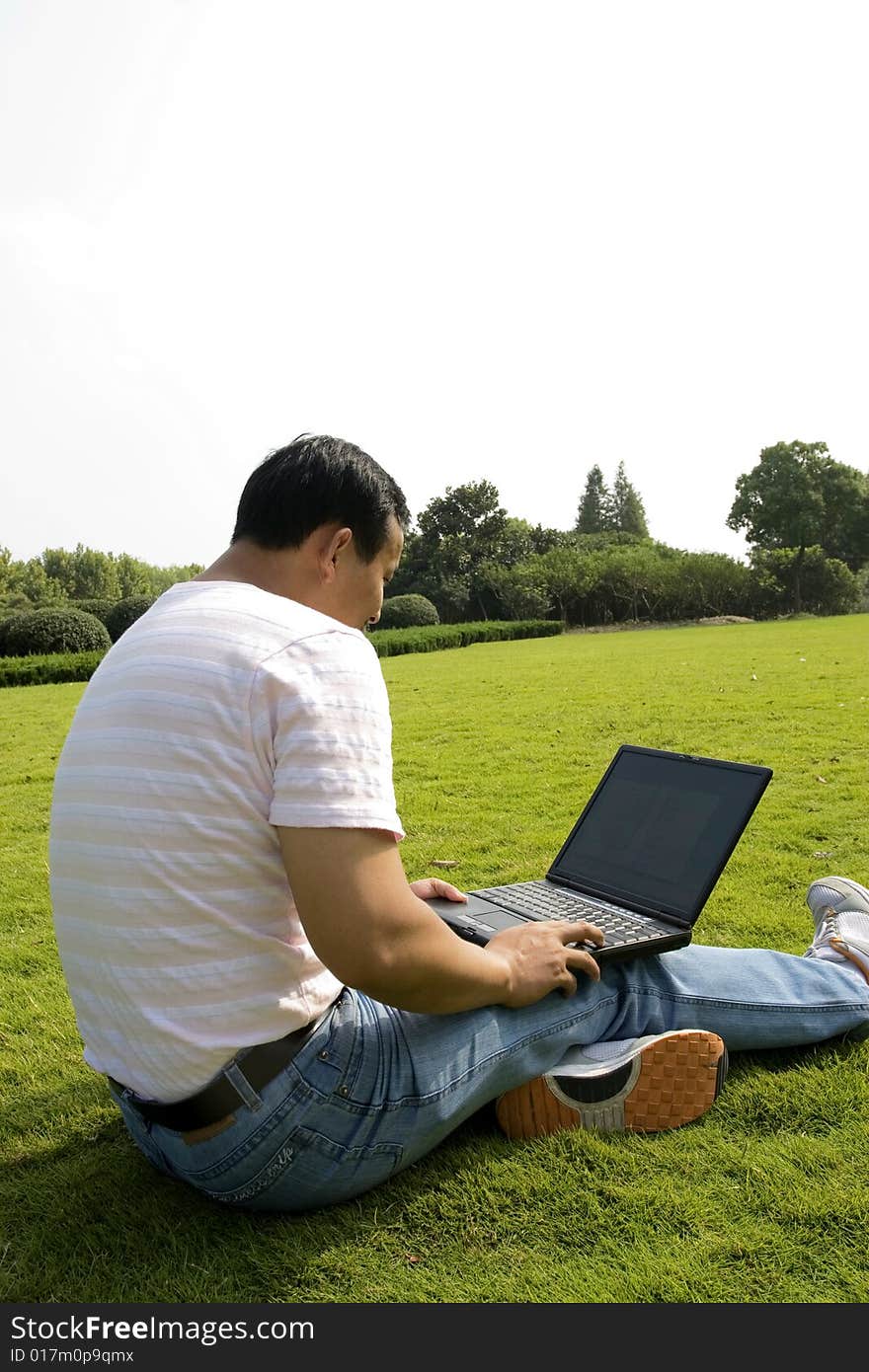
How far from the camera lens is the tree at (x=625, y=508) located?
8438 centimetres

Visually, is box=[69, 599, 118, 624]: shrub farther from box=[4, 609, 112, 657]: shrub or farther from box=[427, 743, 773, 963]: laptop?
box=[427, 743, 773, 963]: laptop

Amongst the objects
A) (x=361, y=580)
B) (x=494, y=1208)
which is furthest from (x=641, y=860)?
(x=361, y=580)

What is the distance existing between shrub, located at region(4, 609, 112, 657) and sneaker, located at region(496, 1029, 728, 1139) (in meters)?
23.3

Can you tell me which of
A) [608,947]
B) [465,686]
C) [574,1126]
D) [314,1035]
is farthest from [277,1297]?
[465,686]

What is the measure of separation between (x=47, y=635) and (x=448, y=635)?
11.2 metres

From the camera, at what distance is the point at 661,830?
2916 mm

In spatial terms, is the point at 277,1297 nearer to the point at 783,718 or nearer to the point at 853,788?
the point at 853,788

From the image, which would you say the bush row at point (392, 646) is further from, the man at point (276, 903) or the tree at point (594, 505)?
the tree at point (594, 505)

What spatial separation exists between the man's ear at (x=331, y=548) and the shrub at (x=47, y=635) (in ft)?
76.7

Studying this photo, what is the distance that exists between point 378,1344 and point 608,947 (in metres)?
0.94

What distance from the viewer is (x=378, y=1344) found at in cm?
181

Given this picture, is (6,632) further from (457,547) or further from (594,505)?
(594,505)

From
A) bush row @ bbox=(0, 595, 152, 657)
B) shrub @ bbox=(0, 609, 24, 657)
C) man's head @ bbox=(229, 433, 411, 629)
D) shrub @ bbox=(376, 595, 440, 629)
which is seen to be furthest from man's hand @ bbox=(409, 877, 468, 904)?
shrub @ bbox=(376, 595, 440, 629)

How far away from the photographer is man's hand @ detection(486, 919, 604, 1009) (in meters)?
2.17
